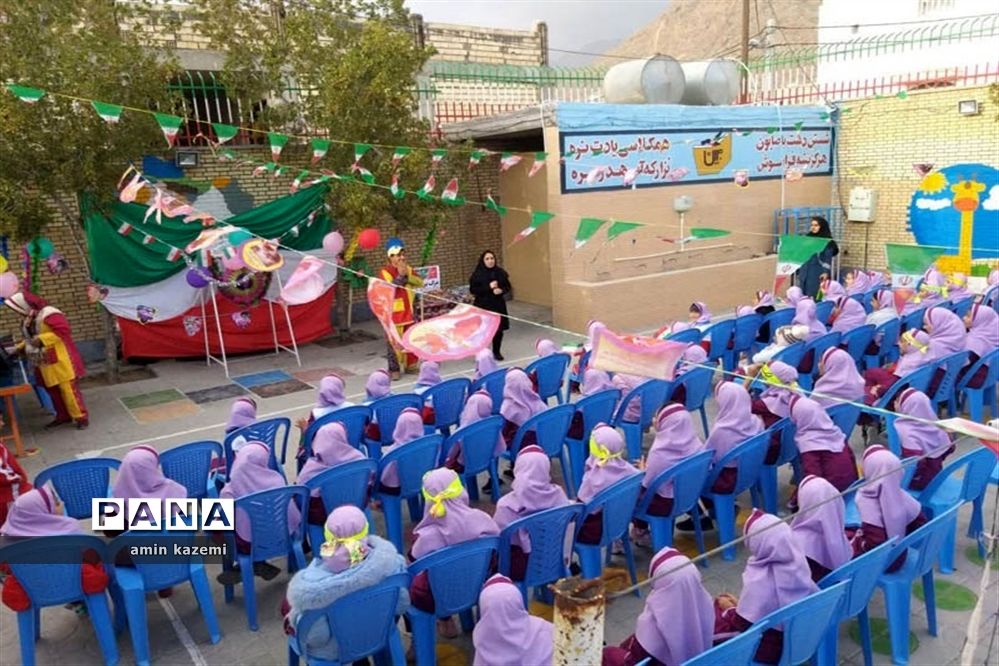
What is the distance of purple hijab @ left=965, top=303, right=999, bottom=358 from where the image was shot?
6.66 metres

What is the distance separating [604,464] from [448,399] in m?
2.19

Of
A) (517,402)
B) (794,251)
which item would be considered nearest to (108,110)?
(517,402)

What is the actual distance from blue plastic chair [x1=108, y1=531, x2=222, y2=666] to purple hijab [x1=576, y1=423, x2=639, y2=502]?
7.03 ft

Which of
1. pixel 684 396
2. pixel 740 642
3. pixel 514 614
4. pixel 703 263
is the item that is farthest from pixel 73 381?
pixel 703 263

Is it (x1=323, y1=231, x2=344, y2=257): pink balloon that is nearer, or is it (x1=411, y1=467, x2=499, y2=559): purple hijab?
(x1=411, y1=467, x2=499, y2=559): purple hijab

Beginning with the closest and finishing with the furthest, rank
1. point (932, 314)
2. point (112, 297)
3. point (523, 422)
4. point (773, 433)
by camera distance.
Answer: point (773, 433) < point (523, 422) < point (932, 314) < point (112, 297)

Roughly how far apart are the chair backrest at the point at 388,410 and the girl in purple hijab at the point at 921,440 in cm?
340

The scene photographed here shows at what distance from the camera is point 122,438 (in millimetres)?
7574

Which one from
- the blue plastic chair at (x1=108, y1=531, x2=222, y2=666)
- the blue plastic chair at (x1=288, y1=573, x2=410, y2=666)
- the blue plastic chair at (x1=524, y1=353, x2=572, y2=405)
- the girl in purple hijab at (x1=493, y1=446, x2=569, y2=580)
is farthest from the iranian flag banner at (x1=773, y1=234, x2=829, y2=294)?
the blue plastic chair at (x1=108, y1=531, x2=222, y2=666)

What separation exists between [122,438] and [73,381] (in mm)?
890

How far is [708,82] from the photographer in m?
13.3

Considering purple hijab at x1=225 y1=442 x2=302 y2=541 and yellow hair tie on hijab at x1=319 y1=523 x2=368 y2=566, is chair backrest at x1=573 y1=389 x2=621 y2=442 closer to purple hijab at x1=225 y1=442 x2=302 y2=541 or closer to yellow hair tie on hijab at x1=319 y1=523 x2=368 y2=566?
purple hijab at x1=225 y1=442 x2=302 y2=541

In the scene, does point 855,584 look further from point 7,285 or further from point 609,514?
point 7,285

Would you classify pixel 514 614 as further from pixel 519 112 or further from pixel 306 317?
pixel 519 112
